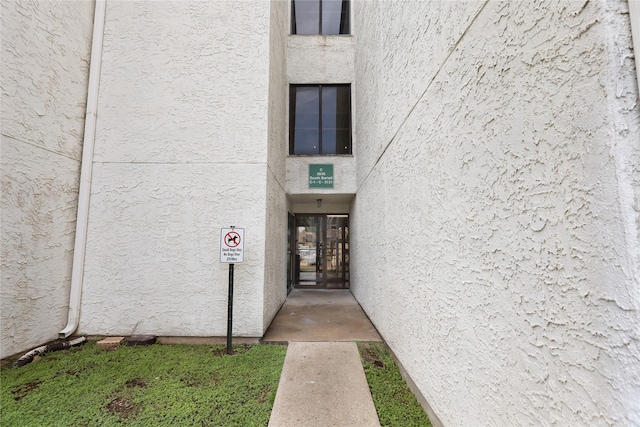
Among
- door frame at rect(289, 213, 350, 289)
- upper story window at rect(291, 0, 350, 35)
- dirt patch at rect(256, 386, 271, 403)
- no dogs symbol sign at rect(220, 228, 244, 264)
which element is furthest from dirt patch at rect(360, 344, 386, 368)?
upper story window at rect(291, 0, 350, 35)

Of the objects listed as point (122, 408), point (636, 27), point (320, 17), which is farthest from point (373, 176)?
point (320, 17)

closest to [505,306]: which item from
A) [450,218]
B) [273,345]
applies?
[450,218]

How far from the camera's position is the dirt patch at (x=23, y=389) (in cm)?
262

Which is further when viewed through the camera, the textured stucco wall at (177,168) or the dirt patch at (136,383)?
the textured stucco wall at (177,168)

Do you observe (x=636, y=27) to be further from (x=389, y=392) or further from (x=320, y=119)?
(x=320, y=119)

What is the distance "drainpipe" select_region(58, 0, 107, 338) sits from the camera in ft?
13.0

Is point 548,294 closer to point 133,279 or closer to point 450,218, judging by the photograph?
point 450,218

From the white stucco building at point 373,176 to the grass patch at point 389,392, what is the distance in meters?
0.28

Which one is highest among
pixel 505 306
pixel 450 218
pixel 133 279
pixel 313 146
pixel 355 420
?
pixel 313 146

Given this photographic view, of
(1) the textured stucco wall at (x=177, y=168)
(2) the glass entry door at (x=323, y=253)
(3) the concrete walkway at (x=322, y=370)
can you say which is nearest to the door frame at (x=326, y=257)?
(2) the glass entry door at (x=323, y=253)

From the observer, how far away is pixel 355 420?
7.71ft

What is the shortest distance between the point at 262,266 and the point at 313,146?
3982 millimetres

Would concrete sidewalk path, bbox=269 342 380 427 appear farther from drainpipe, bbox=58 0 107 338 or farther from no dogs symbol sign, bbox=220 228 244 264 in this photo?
drainpipe, bbox=58 0 107 338

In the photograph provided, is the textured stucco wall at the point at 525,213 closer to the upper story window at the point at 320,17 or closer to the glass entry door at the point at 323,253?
the glass entry door at the point at 323,253
